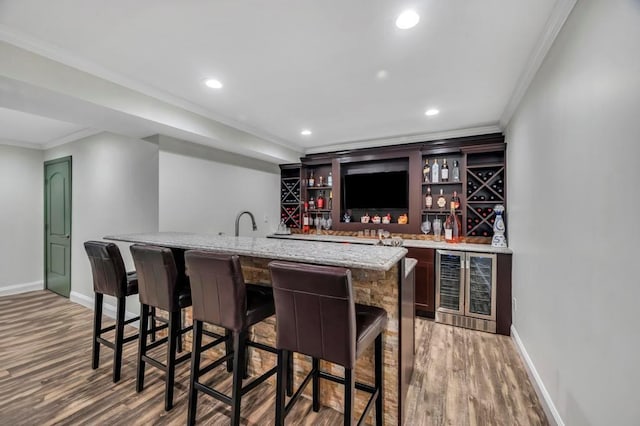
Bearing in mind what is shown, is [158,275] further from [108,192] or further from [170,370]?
[108,192]

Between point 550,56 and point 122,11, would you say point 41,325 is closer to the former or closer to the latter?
point 122,11

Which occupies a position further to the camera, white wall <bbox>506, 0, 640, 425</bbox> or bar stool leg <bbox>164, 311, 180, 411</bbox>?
bar stool leg <bbox>164, 311, 180, 411</bbox>

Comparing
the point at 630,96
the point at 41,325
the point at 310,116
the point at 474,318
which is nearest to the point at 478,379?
the point at 474,318

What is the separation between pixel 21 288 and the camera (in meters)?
4.56

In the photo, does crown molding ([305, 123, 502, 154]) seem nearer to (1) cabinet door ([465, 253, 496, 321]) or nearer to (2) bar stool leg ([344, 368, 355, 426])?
(1) cabinet door ([465, 253, 496, 321])

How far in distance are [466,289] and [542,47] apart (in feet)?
8.39

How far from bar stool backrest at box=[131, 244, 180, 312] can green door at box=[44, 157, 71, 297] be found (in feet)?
11.1

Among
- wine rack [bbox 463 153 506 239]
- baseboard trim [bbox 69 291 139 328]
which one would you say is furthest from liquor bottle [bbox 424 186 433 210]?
baseboard trim [bbox 69 291 139 328]

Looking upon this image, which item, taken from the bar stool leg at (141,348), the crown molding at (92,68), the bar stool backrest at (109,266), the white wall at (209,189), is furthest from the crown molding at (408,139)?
the bar stool leg at (141,348)

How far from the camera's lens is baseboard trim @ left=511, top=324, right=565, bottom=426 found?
5.59ft

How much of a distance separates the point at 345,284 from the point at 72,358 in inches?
118

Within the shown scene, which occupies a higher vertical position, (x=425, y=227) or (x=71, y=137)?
(x=71, y=137)

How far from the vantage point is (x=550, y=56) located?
1.83 m

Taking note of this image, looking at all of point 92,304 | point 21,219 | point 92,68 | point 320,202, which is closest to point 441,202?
point 320,202
